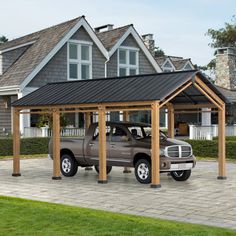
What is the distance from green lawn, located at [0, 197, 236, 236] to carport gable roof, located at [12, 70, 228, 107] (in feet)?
16.7

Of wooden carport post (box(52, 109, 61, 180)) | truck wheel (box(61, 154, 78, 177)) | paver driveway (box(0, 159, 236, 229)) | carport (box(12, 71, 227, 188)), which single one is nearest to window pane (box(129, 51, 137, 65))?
carport (box(12, 71, 227, 188))

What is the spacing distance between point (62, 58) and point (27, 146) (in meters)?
8.86

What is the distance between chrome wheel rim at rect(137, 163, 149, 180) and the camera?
15.2 meters

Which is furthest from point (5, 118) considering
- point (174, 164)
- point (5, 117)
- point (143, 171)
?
point (174, 164)

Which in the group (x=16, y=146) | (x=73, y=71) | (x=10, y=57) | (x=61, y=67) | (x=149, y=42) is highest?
(x=149, y=42)

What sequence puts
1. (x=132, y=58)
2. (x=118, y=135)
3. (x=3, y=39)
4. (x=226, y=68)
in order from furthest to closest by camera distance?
(x=3, y=39), (x=226, y=68), (x=132, y=58), (x=118, y=135)

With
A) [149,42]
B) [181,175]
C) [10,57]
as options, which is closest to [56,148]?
[181,175]

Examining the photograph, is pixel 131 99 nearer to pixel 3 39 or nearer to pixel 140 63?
pixel 140 63

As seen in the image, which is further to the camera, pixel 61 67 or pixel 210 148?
pixel 61 67

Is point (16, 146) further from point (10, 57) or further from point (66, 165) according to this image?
point (10, 57)

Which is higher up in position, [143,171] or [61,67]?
[61,67]

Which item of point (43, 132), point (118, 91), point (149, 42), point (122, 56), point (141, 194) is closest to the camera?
point (141, 194)

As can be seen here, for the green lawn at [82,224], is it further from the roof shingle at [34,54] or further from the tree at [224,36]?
the tree at [224,36]

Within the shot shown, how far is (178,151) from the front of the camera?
15430mm
